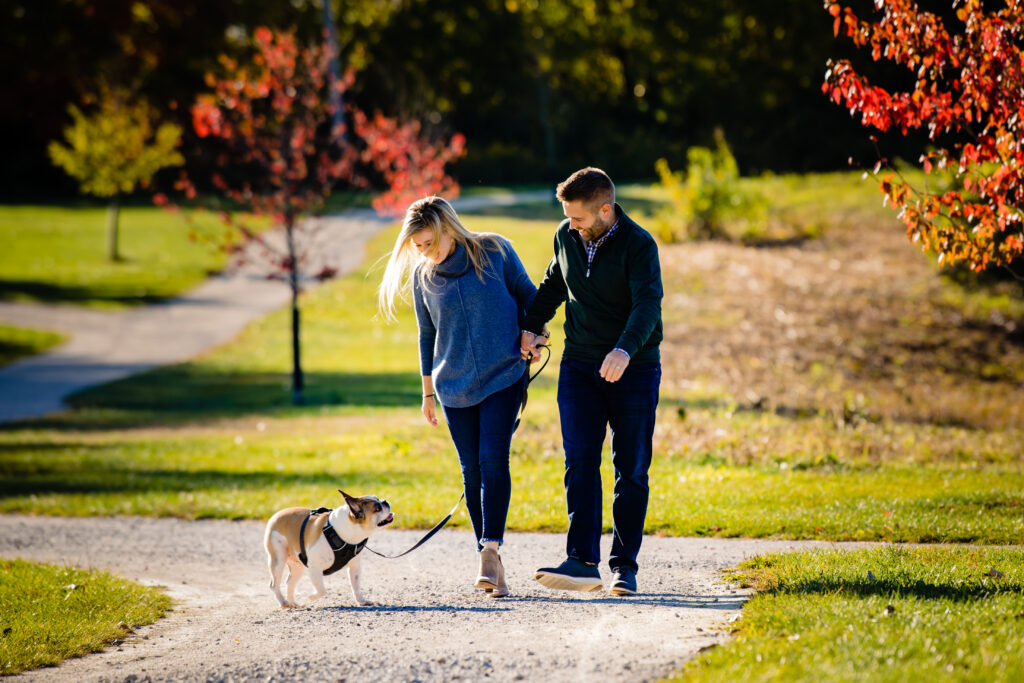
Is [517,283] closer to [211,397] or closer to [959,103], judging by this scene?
[959,103]

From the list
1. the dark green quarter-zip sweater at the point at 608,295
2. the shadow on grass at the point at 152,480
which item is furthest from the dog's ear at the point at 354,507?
the shadow on grass at the point at 152,480

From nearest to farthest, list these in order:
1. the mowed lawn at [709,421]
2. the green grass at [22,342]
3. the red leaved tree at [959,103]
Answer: the red leaved tree at [959,103]
the mowed lawn at [709,421]
the green grass at [22,342]

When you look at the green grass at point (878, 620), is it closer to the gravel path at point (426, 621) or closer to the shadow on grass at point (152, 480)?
the gravel path at point (426, 621)

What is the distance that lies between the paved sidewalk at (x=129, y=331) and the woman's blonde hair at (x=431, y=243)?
11566 millimetres

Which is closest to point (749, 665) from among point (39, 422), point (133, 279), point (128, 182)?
point (39, 422)

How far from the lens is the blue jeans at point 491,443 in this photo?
551 cm

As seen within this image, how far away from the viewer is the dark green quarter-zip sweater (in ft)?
16.7

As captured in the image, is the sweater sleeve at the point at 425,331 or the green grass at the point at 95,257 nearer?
the sweater sleeve at the point at 425,331

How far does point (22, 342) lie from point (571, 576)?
2101 centimetres

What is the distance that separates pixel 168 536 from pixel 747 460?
5560 mm

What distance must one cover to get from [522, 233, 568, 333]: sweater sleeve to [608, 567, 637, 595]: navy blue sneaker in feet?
4.61

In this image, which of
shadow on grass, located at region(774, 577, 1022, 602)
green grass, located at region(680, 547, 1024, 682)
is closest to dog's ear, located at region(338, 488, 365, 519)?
green grass, located at region(680, 547, 1024, 682)

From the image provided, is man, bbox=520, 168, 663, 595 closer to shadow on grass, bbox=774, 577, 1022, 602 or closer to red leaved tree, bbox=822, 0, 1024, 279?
shadow on grass, bbox=774, 577, 1022, 602

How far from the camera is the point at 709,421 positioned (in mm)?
12289
